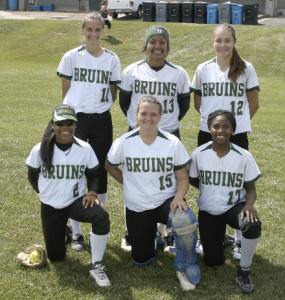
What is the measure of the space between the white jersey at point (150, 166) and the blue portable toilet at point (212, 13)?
23.1 metres

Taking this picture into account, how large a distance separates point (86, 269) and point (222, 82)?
2113mm

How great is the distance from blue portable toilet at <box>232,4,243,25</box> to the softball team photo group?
866 inches

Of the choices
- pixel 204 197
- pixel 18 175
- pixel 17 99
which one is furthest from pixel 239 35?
pixel 204 197

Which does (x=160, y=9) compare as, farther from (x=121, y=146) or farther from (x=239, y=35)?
(x=121, y=146)

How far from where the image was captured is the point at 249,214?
3846 mm

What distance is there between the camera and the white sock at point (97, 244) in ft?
12.9

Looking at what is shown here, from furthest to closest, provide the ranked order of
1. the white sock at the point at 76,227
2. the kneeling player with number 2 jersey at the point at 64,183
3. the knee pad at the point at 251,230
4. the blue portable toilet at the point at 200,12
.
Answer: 1. the blue portable toilet at the point at 200,12
2. the white sock at the point at 76,227
3. the kneeling player with number 2 jersey at the point at 64,183
4. the knee pad at the point at 251,230

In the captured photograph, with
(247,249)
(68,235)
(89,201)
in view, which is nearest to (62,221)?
(89,201)

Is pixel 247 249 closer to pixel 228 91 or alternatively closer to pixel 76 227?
pixel 228 91

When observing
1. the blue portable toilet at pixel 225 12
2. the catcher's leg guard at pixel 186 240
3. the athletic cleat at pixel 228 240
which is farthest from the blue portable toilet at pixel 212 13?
the catcher's leg guard at pixel 186 240

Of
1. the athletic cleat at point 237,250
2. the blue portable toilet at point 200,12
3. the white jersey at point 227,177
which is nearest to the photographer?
the white jersey at point 227,177

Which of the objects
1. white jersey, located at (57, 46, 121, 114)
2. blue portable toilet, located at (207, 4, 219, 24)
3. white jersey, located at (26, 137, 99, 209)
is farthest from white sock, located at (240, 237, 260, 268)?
blue portable toilet, located at (207, 4, 219, 24)

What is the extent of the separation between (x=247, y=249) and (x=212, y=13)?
23.7 metres

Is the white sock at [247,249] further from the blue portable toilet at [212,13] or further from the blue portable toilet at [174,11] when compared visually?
the blue portable toilet at [174,11]
